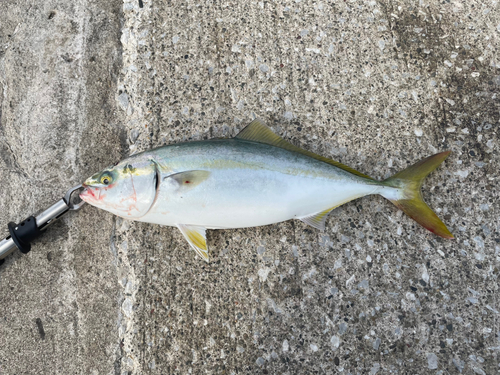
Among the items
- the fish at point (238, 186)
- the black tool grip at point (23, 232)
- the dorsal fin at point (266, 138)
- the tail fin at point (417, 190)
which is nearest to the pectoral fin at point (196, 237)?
the fish at point (238, 186)

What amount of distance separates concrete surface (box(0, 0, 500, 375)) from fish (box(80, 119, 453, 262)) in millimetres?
173

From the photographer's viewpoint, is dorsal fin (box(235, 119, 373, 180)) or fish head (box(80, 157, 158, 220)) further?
dorsal fin (box(235, 119, 373, 180))

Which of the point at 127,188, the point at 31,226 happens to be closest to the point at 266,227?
the point at 127,188

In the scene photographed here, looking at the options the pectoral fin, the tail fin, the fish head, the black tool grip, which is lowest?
the tail fin

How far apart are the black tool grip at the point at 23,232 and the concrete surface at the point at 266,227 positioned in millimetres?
180

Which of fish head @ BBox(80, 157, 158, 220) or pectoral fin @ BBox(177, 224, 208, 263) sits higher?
fish head @ BBox(80, 157, 158, 220)

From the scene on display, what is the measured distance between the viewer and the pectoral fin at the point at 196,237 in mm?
1997

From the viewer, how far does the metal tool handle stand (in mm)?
2053

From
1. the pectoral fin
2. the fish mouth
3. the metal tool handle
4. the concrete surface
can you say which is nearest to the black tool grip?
the metal tool handle

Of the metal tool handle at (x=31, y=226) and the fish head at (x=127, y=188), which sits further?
the metal tool handle at (x=31, y=226)

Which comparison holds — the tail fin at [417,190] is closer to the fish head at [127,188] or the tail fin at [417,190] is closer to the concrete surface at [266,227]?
the concrete surface at [266,227]

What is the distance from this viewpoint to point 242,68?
2432 mm

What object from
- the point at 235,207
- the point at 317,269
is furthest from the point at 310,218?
the point at 235,207

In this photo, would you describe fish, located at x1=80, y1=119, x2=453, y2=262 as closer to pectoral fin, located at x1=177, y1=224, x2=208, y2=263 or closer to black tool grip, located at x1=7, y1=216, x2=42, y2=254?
pectoral fin, located at x1=177, y1=224, x2=208, y2=263
